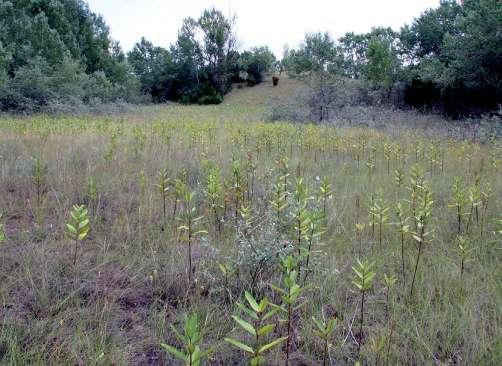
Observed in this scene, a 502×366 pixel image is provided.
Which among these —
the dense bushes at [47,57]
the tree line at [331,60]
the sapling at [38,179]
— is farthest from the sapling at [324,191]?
the dense bushes at [47,57]

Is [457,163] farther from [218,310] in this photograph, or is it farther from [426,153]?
[218,310]

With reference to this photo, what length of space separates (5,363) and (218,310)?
995 mm

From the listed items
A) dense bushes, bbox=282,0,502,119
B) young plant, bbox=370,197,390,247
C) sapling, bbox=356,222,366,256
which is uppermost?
dense bushes, bbox=282,0,502,119

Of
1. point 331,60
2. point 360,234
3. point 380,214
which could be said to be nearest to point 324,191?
point 380,214

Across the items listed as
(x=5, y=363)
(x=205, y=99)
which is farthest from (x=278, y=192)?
(x=205, y=99)

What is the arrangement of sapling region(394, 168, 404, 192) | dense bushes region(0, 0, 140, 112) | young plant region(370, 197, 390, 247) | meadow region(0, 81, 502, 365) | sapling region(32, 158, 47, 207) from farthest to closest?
dense bushes region(0, 0, 140, 112) < sapling region(394, 168, 404, 192) < sapling region(32, 158, 47, 207) < young plant region(370, 197, 390, 247) < meadow region(0, 81, 502, 365)

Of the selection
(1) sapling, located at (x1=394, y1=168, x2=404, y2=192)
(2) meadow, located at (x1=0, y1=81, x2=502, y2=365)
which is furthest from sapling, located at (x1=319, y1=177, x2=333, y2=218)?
(1) sapling, located at (x1=394, y1=168, x2=404, y2=192)

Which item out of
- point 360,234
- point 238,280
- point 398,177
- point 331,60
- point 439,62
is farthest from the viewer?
point 331,60

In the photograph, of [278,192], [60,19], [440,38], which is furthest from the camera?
[60,19]

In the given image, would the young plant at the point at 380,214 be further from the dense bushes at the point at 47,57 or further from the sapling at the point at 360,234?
the dense bushes at the point at 47,57

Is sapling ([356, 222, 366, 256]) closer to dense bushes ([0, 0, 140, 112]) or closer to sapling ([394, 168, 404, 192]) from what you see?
sapling ([394, 168, 404, 192])

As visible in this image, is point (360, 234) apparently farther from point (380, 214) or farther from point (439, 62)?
point (439, 62)

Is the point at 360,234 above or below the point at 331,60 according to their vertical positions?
below

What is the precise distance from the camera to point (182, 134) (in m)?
7.87
